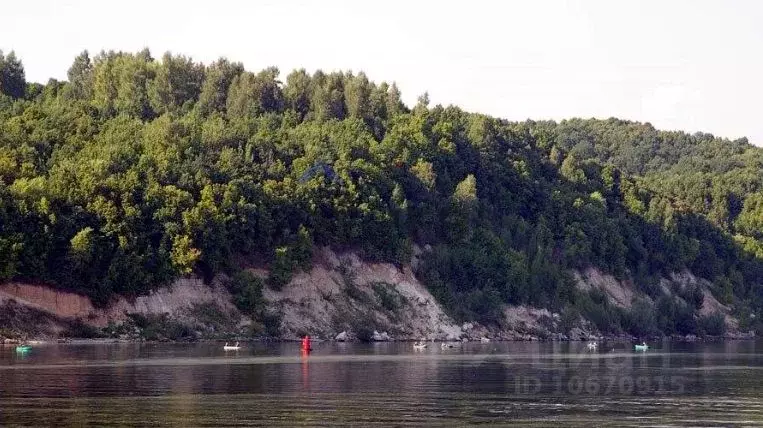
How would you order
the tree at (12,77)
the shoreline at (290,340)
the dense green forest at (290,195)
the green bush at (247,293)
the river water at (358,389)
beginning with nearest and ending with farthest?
the river water at (358,389), the shoreline at (290,340), the dense green forest at (290,195), the green bush at (247,293), the tree at (12,77)

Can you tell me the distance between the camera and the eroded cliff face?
360 ft

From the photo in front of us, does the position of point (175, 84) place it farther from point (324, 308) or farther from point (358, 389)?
point (358, 389)

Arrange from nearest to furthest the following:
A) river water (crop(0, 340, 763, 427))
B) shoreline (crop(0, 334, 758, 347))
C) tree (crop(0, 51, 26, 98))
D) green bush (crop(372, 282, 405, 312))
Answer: river water (crop(0, 340, 763, 427)), shoreline (crop(0, 334, 758, 347)), green bush (crop(372, 282, 405, 312)), tree (crop(0, 51, 26, 98))

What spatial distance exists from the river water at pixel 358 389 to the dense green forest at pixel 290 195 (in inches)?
660

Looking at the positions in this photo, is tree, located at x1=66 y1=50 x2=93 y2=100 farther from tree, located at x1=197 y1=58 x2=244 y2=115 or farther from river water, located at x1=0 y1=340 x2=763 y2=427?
river water, located at x1=0 y1=340 x2=763 y2=427

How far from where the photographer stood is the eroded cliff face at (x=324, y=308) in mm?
109812

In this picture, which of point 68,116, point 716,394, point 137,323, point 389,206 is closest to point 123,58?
point 68,116

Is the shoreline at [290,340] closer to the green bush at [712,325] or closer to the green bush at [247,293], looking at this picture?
the green bush at [712,325]

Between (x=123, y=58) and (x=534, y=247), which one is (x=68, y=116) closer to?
(x=123, y=58)

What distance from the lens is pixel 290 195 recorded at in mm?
139125

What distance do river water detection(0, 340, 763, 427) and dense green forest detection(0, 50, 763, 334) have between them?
55.0 ft

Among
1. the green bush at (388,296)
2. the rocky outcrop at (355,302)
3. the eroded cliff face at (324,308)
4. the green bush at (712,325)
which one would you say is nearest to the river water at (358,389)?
the eroded cliff face at (324,308)

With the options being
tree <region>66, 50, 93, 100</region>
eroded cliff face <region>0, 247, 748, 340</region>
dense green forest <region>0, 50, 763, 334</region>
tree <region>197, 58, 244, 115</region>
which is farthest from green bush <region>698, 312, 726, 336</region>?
tree <region>66, 50, 93, 100</region>

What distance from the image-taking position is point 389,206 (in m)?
150
